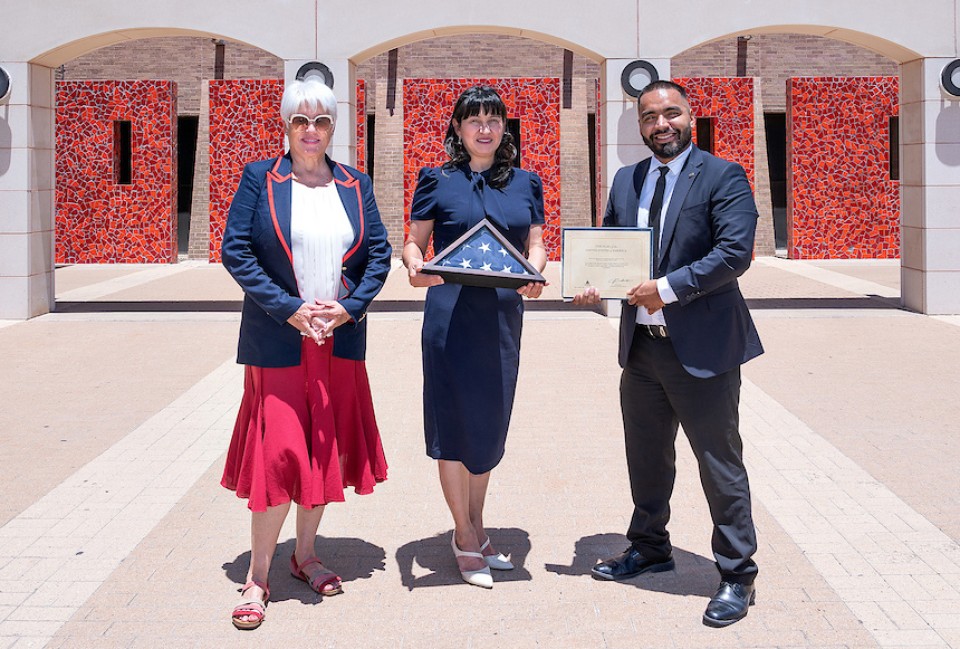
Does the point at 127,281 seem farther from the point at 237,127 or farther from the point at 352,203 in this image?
the point at 352,203

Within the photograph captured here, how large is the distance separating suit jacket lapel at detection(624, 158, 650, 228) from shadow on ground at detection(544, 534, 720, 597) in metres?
1.45

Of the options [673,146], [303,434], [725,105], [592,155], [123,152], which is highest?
[725,105]

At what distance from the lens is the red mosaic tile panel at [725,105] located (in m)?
24.1

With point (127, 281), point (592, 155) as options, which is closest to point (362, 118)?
point (592, 155)

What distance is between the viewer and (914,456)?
671 centimetres

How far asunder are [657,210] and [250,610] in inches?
84.9

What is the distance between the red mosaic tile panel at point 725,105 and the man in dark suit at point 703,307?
798 inches

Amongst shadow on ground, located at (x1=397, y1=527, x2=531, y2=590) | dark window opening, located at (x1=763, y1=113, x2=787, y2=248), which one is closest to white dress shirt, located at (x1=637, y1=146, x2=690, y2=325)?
shadow on ground, located at (x1=397, y1=527, x2=531, y2=590)

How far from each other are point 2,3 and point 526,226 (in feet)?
37.2

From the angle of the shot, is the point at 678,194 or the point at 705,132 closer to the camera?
the point at 678,194

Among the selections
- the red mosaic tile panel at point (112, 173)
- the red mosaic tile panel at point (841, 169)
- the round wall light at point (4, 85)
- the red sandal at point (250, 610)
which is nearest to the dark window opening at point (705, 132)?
the red mosaic tile panel at point (841, 169)

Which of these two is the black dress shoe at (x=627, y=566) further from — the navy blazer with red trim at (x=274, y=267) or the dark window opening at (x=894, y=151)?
the dark window opening at (x=894, y=151)

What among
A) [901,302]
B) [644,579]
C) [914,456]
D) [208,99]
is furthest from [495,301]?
[208,99]

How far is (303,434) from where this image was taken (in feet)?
14.6
